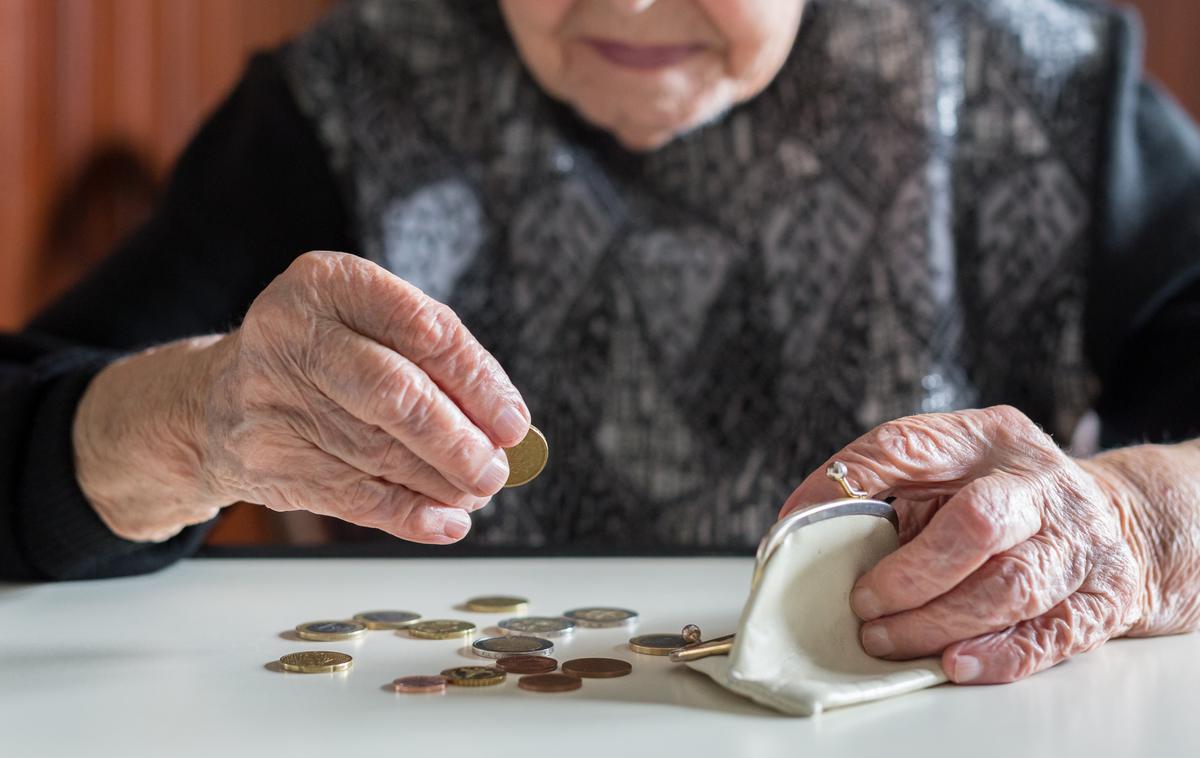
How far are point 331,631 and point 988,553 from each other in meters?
0.46

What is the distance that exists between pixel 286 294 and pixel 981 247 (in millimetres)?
1084

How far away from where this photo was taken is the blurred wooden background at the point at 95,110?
170 cm

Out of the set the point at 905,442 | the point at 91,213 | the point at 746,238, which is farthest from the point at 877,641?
the point at 91,213

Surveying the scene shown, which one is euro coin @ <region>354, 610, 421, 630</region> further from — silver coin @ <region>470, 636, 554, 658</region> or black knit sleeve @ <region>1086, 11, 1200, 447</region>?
black knit sleeve @ <region>1086, 11, 1200, 447</region>

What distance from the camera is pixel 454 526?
2.70 feet

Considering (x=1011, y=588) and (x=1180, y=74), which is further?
(x=1180, y=74)

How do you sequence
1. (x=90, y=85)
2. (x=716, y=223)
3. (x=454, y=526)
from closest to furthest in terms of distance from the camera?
1. (x=454, y=526)
2. (x=716, y=223)
3. (x=90, y=85)

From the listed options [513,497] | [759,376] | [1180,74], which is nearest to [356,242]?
[513,497]

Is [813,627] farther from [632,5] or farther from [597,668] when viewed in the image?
[632,5]

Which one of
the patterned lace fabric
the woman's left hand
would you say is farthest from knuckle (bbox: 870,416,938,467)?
the patterned lace fabric

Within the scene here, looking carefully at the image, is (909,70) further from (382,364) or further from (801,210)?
(382,364)

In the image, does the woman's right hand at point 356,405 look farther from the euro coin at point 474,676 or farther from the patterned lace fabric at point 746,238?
the patterned lace fabric at point 746,238

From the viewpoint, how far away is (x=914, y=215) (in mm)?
1574

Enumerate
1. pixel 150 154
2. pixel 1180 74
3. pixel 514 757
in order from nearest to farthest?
pixel 514 757
pixel 150 154
pixel 1180 74
